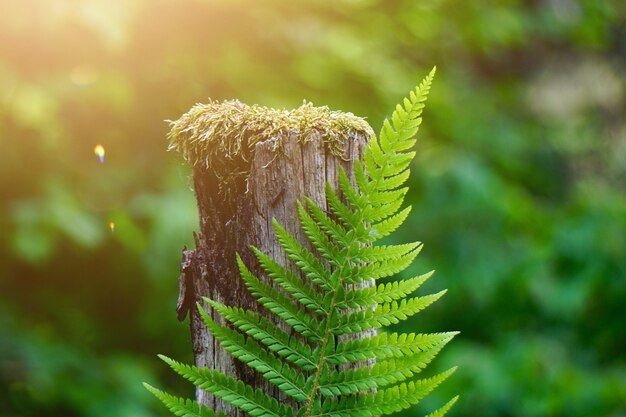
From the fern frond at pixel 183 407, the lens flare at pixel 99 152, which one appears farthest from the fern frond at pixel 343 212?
the lens flare at pixel 99 152

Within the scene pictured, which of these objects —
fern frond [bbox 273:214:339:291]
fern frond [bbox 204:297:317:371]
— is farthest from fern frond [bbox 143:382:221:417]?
fern frond [bbox 273:214:339:291]

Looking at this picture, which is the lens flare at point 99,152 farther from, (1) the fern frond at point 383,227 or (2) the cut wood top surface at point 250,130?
Result: (1) the fern frond at point 383,227

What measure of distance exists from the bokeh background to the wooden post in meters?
2.22

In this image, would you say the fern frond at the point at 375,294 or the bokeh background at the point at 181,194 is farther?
the bokeh background at the point at 181,194

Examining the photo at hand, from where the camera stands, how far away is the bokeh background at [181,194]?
12.2 ft

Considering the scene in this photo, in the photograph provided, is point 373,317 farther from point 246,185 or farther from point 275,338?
point 246,185

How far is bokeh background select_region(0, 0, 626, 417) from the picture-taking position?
3705 mm

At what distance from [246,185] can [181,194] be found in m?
2.55

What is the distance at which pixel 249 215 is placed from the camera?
1.27 m

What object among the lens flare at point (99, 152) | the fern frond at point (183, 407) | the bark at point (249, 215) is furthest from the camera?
the lens flare at point (99, 152)

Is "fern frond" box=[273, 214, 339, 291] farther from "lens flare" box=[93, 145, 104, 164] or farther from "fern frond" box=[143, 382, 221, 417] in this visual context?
"lens flare" box=[93, 145, 104, 164]

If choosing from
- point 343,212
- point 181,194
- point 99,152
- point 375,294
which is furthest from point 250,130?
point 99,152

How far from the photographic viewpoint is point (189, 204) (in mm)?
3754

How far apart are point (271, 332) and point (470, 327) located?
5.52 m
